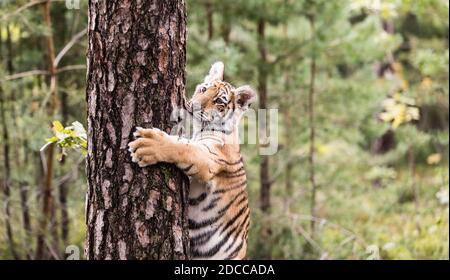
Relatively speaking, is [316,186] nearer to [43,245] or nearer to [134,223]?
[43,245]

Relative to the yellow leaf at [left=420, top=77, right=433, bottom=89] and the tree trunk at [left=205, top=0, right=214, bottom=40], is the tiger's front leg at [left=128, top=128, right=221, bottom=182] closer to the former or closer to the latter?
the tree trunk at [left=205, top=0, right=214, bottom=40]

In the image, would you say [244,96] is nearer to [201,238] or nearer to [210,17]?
[201,238]

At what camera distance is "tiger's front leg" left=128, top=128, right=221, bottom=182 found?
2830 mm

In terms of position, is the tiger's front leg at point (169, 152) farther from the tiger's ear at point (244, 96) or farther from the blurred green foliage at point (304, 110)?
the blurred green foliage at point (304, 110)

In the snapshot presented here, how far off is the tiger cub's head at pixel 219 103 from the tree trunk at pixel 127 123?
60 cm

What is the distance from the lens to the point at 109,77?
283 cm

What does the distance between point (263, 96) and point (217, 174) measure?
4.29 metres

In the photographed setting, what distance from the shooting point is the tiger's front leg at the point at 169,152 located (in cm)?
283

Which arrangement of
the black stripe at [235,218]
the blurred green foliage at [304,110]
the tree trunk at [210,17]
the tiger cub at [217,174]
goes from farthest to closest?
the tree trunk at [210,17] < the blurred green foliage at [304,110] < the black stripe at [235,218] < the tiger cub at [217,174]

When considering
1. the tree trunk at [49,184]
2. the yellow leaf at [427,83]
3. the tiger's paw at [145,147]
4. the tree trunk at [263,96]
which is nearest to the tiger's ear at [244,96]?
the tiger's paw at [145,147]

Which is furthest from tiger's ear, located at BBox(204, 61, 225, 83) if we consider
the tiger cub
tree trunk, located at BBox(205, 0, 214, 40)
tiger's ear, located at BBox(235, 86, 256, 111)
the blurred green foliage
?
tree trunk, located at BBox(205, 0, 214, 40)

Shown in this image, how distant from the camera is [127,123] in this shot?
9.37 ft

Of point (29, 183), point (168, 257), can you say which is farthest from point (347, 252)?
point (168, 257)

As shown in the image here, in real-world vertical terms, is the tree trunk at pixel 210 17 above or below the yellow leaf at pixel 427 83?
above
